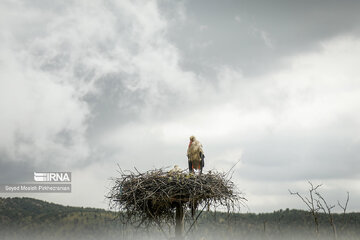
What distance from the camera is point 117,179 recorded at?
33.6ft

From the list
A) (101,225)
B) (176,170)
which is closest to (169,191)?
(176,170)

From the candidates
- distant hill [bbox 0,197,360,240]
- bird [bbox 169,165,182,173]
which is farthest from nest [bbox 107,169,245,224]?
distant hill [bbox 0,197,360,240]

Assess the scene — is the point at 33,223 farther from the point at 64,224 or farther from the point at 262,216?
the point at 262,216

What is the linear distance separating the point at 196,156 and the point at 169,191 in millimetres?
2174

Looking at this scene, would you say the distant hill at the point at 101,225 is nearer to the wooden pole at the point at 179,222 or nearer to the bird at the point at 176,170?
the wooden pole at the point at 179,222

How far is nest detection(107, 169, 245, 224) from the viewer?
9408mm

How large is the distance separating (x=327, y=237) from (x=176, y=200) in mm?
49430

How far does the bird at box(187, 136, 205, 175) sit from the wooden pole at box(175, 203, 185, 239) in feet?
4.41

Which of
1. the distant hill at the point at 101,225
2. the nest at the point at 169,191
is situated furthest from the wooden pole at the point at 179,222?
the distant hill at the point at 101,225

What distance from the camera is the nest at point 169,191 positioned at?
370 inches

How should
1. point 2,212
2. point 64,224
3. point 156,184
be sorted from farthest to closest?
point 2,212 → point 64,224 → point 156,184

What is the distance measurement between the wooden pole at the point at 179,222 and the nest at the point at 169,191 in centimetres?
14

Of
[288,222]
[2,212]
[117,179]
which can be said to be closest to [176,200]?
[117,179]

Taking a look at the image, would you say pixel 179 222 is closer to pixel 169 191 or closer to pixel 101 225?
pixel 169 191
